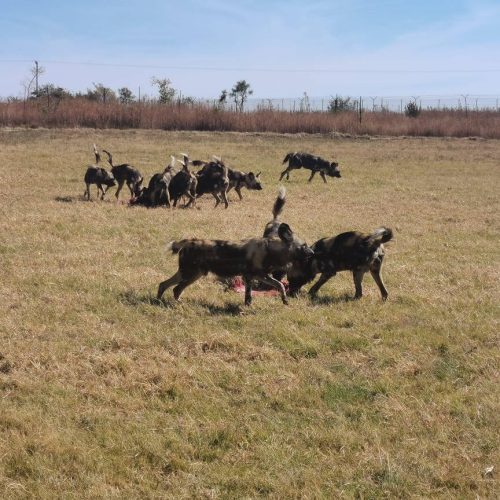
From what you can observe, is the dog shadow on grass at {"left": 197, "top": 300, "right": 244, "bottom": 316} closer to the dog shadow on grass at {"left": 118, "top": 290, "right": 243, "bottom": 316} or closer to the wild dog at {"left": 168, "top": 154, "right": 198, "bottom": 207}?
the dog shadow on grass at {"left": 118, "top": 290, "right": 243, "bottom": 316}

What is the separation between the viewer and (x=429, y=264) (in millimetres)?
10500

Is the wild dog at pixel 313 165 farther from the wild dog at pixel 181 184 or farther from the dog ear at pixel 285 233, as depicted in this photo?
the dog ear at pixel 285 233

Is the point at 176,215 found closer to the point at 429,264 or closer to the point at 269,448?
the point at 429,264

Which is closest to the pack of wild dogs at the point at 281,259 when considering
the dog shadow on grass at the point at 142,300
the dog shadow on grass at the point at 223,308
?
the dog shadow on grass at the point at 142,300

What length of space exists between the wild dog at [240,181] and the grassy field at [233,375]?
16.3 feet

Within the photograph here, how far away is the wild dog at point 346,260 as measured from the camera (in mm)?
8406

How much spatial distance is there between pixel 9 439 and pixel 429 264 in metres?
7.58

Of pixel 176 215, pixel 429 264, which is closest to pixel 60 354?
pixel 429 264

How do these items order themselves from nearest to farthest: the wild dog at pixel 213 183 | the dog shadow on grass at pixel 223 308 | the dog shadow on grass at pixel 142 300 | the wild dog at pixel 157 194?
the dog shadow on grass at pixel 223 308, the dog shadow on grass at pixel 142 300, the wild dog at pixel 157 194, the wild dog at pixel 213 183

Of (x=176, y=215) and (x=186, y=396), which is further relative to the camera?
(x=176, y=215)

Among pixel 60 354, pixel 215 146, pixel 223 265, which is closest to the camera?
pixel 60 354

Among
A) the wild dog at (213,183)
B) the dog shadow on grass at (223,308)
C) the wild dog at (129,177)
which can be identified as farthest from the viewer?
the wild dog at (129,177)

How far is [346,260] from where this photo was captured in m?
8.56

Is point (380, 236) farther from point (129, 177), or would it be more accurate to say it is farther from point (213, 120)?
point (213, 120)
